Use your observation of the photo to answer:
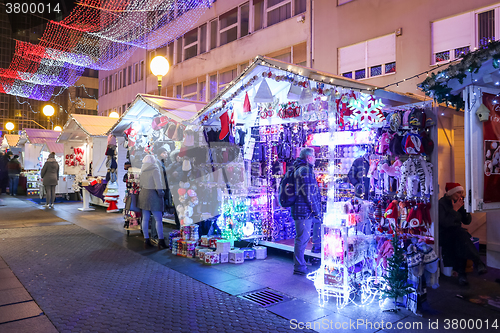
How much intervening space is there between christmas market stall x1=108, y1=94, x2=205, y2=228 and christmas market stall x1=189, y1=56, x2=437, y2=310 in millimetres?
857

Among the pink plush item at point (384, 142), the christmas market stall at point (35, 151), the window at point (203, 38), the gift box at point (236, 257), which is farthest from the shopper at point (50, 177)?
the pink plush item at point (384, 142)

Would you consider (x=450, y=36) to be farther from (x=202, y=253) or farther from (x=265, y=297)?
(x=265, y=297)

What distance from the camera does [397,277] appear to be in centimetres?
452

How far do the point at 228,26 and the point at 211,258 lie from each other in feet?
46.4

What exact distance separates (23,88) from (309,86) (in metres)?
24.2

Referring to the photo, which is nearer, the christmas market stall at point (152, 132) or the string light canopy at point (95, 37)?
the christmas market stall at point (152, 132)

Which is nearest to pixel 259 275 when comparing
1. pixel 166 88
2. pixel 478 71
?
pixel 478 71

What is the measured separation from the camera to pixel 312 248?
673cm

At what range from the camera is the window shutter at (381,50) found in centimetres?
1074

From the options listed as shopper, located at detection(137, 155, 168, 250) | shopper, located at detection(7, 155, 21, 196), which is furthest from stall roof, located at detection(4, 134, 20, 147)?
shopper, located at detection(137, 155, 168, 250)

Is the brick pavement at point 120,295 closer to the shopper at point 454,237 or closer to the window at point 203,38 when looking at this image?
the shopper at point 454,237

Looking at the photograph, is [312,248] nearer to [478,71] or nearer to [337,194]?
[337,194]

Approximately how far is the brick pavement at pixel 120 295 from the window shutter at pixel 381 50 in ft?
28.4

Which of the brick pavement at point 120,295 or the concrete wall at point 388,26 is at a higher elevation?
the concrete wall at point 388,26
